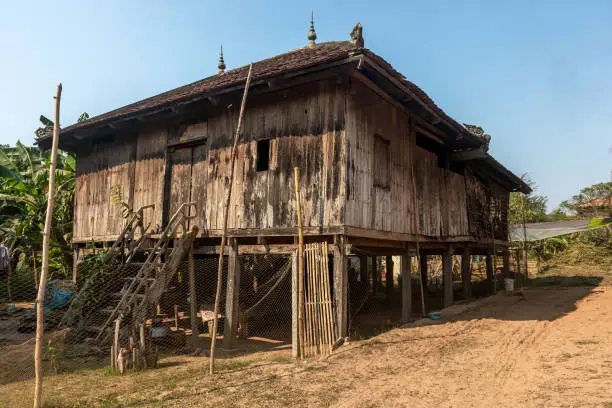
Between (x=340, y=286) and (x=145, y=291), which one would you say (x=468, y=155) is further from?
(x=145, y=291)

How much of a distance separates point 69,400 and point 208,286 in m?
6.52

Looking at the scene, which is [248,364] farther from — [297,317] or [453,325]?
[453,325]

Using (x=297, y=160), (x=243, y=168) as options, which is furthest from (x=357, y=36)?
(x=243, y=168)

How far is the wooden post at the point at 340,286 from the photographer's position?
7.96 metres

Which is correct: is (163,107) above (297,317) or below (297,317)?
above

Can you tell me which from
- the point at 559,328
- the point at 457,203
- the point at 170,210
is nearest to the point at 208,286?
the point at 170,210

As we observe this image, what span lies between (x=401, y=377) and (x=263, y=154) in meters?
5.37

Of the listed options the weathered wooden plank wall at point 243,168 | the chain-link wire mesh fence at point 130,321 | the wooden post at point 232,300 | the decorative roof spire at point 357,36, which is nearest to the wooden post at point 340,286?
the weathered wooden plank wall at point 243,168

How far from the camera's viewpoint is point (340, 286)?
8.07 meters

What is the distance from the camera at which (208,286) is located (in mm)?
12344

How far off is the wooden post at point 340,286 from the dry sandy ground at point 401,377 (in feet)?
1.29

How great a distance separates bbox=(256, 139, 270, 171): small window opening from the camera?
31.1 feet

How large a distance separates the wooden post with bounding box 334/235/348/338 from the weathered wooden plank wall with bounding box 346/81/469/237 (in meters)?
0.54

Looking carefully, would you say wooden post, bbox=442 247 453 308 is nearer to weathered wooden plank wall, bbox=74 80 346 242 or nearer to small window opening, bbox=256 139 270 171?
weathered wooden plank wall, bbox=74 80 346 242
